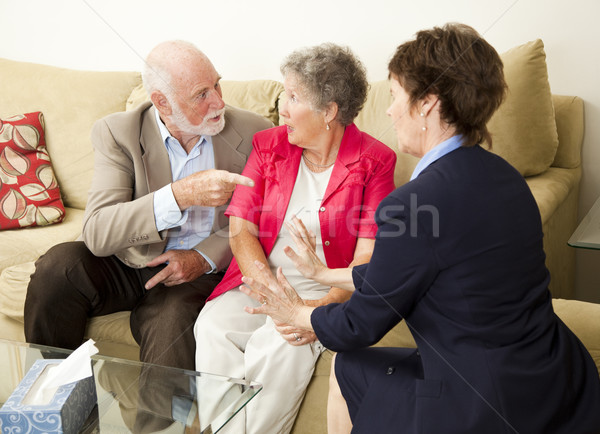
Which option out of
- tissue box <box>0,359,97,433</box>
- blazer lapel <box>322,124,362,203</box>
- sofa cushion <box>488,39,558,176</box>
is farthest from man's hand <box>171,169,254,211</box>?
sofa cushion <box>488,39,558,176</box>

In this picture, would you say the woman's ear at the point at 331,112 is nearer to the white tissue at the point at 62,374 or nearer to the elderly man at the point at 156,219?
the elderly man at the point at 156,219

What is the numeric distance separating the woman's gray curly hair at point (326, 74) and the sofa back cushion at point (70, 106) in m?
1.08

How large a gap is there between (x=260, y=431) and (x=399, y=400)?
500 millimetres

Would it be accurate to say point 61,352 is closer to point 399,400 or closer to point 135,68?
point 399,400

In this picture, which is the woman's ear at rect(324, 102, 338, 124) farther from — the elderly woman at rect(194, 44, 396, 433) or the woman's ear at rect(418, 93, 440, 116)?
the woman's ear at rect(418, 93, 440, 116)

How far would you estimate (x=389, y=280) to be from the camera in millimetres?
1137

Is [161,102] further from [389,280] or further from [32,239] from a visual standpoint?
[389,280]

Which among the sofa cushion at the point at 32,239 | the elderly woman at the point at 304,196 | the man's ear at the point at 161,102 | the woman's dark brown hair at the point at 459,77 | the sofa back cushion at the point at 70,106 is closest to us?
the woman's dark brown hair at the point at 459,77

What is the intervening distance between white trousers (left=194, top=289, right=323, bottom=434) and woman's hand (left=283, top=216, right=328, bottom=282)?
223 millimetres

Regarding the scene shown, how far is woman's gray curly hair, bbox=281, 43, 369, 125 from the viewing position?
1722 millimetres

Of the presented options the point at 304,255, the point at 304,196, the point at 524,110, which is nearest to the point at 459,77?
the point at 304,255

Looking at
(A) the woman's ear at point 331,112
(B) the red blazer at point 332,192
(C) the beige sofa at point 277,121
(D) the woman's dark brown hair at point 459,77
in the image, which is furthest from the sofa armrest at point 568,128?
(D) the woman's dark brown hair at point 459,77

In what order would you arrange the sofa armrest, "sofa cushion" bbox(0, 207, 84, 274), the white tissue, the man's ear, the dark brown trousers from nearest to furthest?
the white tissue, the dark brown trousers, the man's ear, the sofa armrest, "sofa cushion" bbox(0, 207, 84, 274)

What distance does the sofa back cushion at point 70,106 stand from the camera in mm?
2518
